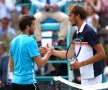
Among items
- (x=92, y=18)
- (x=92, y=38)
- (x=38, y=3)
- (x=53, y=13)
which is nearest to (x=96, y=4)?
(x=92, y=18)

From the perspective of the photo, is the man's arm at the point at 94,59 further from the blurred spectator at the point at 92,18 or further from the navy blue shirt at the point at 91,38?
the blurred spectator at the point at 92,18

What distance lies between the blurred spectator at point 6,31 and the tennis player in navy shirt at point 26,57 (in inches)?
226

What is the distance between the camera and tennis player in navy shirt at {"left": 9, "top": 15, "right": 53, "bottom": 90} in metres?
7.25

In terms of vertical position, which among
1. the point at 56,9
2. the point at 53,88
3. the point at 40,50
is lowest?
the point at 53,88

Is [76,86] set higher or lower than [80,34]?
lower

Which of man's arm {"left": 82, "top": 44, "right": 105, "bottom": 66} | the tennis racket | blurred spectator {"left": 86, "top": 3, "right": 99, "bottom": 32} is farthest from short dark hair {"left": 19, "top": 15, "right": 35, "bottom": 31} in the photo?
blurred spectator {"left": 86, "top": 3, "right": 99, "bottom": 32}

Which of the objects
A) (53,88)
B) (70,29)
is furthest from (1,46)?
(53,88)

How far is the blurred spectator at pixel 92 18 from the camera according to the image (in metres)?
13.4

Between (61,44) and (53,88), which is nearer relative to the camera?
(53,88)

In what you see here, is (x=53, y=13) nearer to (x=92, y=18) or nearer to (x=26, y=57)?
(x=92, y=18)

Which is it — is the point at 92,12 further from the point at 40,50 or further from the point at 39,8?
the point at 40,50

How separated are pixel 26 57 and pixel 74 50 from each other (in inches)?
33.8

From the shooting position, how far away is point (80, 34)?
7.51m

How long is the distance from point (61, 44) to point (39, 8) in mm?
928
